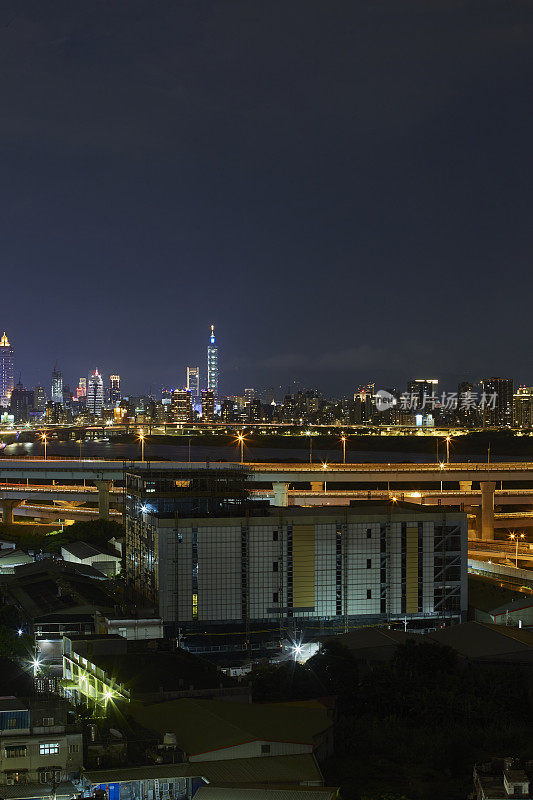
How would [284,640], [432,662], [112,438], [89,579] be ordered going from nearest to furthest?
1. [432,662]
2. [284,640]
3. [89,579]
4. [112,438]

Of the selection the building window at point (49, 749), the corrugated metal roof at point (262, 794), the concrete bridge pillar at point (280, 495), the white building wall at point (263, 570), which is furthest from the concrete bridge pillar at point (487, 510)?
the building window at point (49, 749)

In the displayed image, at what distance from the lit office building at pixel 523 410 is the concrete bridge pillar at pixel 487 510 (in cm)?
6315

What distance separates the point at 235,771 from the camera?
838cm

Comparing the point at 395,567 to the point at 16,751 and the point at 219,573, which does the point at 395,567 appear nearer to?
the point at 219,573

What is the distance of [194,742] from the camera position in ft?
28.9

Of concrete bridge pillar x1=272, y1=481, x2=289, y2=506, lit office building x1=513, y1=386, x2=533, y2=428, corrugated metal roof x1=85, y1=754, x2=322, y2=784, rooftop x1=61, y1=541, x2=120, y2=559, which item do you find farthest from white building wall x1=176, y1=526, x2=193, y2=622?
lit office building x1=513, y1=386, x2=533, y2=428

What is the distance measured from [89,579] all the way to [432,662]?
745cm

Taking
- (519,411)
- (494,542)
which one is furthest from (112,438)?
(494,542)

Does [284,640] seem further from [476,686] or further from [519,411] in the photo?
[519,411]

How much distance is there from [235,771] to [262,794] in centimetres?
79

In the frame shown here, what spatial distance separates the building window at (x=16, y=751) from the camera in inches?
310

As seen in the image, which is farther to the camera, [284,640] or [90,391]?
[90,391]

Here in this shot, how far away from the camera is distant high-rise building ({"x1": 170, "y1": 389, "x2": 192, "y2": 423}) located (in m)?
105

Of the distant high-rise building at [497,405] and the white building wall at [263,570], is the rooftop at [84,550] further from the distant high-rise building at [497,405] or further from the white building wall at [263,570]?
the distant high-rise building at [497,405]
